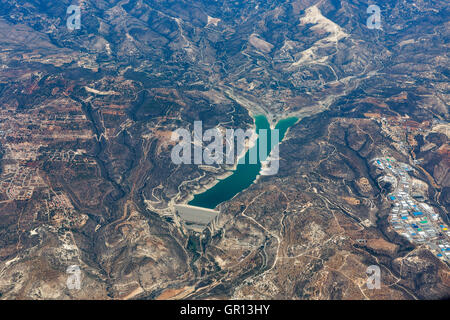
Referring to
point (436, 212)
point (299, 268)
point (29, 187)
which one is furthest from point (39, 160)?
point (436, 212)

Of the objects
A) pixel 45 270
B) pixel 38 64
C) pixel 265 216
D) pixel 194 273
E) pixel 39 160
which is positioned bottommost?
pixel 194 273

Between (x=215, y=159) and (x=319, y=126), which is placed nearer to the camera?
(x=215, y=159)

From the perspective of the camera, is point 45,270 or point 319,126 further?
point 319,126

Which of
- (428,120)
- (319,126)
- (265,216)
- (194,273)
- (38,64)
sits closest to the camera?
(194,273)

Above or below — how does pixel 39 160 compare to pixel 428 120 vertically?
below

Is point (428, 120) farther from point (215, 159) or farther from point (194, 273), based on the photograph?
point (194, 273)

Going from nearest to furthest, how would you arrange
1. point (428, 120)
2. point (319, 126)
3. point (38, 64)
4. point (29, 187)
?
point (29, 187)
point (428, 120)
point (319, 126)
point (38, 64)

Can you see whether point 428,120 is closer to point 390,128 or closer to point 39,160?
point 390,128

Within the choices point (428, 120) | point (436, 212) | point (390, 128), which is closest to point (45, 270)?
point (436, 212)

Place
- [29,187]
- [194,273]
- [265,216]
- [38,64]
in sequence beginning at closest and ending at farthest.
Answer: [194,273], [265,216], [29,187], [38,64]
